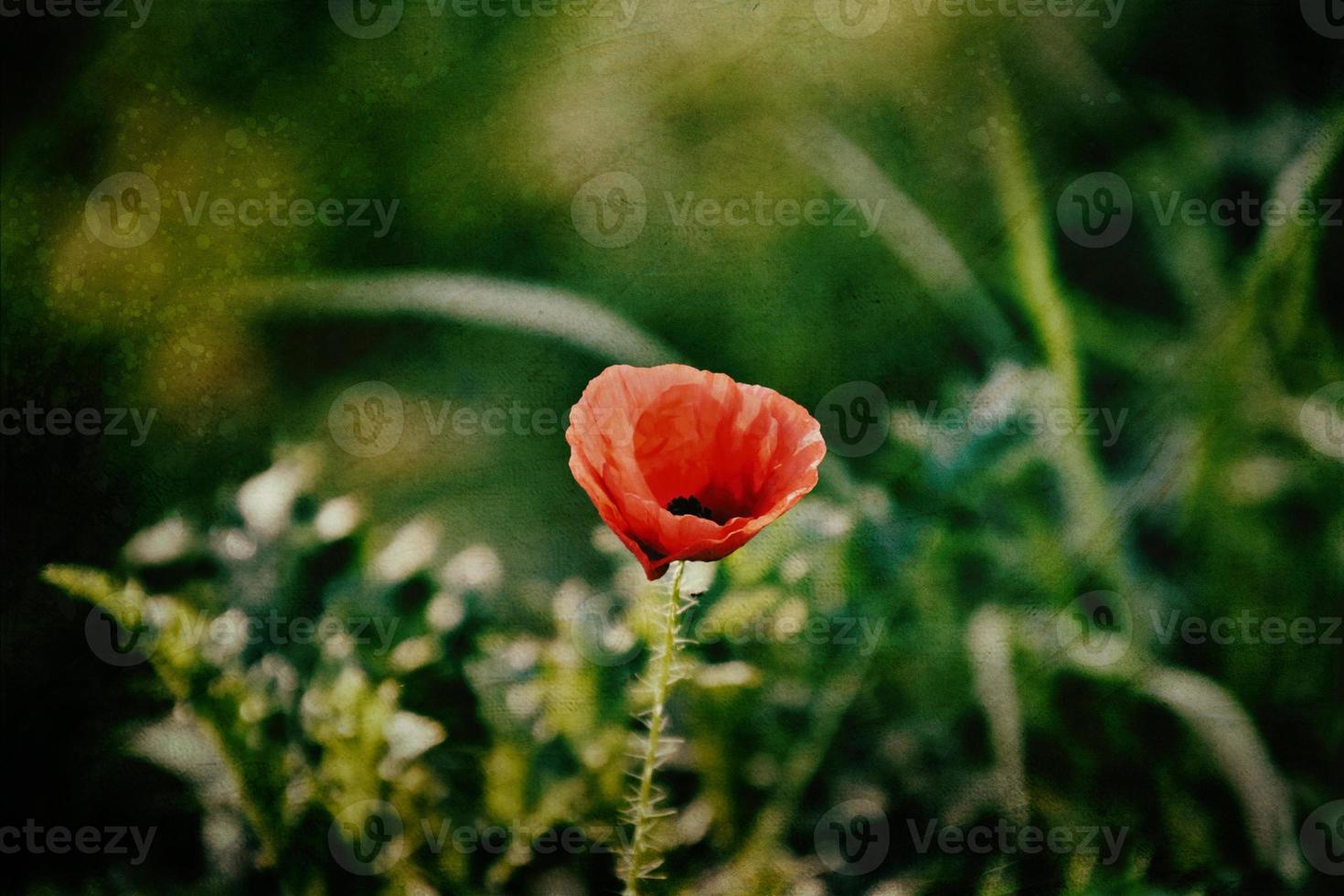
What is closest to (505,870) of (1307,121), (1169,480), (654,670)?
(654,670)

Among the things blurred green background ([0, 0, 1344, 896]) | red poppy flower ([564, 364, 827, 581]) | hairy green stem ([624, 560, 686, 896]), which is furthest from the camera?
blurred green background ([0, 0, 1344, 896])

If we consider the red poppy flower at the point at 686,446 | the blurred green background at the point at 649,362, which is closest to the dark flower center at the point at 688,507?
the red poppy flower at the point at 686,446

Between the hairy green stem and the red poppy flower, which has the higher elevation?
the red poppy flower

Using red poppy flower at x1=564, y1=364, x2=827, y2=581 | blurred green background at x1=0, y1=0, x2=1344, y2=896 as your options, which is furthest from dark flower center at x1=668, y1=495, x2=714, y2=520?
blurred green background at x1=0, y1=0, x2=1344, y2=896

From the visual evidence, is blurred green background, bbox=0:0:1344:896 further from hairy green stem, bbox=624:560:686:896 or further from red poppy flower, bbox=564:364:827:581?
red poppy flower, bbox=564:364:827:581

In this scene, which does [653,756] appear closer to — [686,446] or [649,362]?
[686,446]

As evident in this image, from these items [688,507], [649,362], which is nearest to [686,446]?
[688,507]

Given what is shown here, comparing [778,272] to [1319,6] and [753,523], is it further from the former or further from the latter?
[1319,6]
